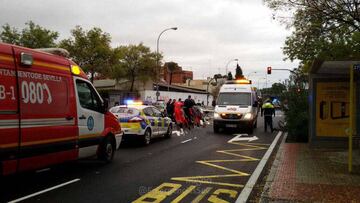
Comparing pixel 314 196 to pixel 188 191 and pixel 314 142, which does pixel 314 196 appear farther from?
pixel 314 142

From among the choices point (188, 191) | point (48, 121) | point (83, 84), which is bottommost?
point (188, 191)

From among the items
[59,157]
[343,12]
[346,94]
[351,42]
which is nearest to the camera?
[59,157]

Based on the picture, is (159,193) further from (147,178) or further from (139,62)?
(139,62)

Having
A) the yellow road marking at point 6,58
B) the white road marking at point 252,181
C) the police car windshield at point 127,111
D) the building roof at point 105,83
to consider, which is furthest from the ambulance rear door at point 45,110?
the building roof at point 105,83

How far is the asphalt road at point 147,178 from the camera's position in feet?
24.7

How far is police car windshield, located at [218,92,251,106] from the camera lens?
21703mm

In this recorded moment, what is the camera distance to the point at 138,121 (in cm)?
1485

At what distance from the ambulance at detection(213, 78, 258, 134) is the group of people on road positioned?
2.41m

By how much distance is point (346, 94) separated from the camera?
13.4 m

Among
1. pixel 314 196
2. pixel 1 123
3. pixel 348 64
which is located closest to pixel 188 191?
pixel 314 196

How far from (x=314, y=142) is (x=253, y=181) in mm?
5696

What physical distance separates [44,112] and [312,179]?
5369 millimetres

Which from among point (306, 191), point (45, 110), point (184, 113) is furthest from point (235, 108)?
point (45, 110)

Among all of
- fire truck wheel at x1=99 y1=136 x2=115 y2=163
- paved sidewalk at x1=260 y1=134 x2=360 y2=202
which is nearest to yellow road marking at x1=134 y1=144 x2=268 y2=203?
paved sidewalk at x1=260 y1=134 x2=360 y2=202
